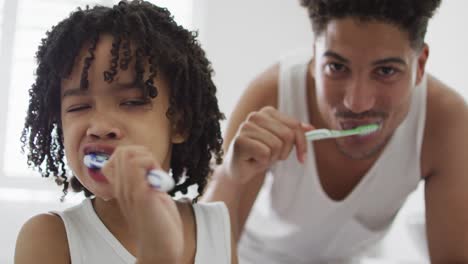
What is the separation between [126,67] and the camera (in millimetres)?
691

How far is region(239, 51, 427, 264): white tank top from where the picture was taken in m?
1.17

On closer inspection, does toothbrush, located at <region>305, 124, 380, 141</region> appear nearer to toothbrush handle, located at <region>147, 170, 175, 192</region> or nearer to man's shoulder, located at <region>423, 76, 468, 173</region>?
man's shoulder, located at <region>423, 76, 468, 173</region>

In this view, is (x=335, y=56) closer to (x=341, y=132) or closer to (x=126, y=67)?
(x=341, y=132)

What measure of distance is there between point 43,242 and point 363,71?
0.57 meters

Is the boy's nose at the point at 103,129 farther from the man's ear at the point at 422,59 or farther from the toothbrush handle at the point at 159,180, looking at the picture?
the man's ear at the point at 422,59

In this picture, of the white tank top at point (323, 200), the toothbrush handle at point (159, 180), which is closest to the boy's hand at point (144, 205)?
the toothbrush handle at point (159, 180)

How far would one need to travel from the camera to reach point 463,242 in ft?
3.60

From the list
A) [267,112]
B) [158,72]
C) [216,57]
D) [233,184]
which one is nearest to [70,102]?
[158,72]

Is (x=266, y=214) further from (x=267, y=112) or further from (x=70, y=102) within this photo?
(x=70, y=102)

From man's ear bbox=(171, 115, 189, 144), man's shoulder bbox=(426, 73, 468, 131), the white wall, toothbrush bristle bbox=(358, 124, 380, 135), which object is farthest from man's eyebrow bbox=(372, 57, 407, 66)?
the white wall

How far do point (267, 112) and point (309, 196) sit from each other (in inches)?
12.9

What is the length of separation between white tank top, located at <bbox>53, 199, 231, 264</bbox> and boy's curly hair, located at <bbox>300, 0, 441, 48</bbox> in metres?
0.43

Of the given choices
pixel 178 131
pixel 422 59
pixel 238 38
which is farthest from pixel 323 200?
pixel 238 38

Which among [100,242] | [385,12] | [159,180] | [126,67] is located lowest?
[100,242]
